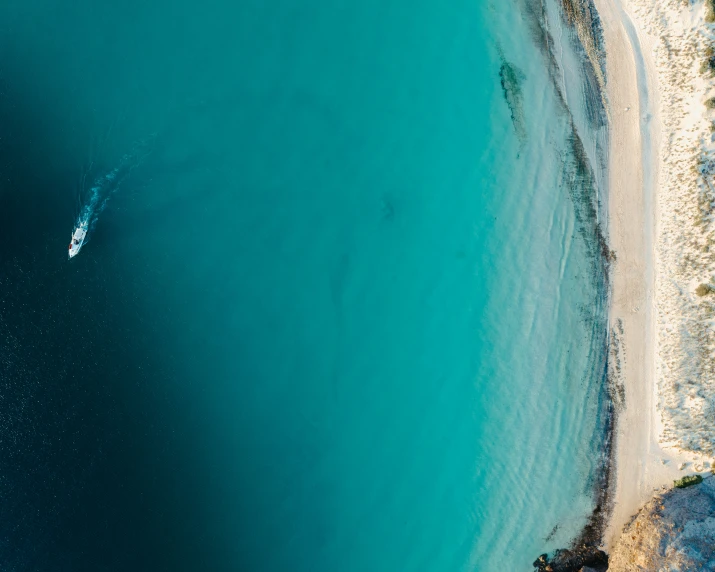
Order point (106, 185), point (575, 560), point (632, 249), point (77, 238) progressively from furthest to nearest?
point (106, 185)
point (77, 238)
point (575, 560)
point (632, 249)

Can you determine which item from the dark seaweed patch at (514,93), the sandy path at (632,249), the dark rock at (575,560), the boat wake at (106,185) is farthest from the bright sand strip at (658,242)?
the boat wake at (106,185)

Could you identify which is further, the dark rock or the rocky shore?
the dark rock

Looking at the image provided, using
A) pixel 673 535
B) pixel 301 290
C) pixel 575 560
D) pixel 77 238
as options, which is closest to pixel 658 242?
pixel 673 535

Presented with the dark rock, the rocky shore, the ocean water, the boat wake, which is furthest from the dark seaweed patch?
the dark rock

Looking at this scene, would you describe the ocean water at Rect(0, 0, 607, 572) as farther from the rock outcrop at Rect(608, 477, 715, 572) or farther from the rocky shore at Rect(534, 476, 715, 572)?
the rock outcrop at Rect(608, 477, 715, 572)

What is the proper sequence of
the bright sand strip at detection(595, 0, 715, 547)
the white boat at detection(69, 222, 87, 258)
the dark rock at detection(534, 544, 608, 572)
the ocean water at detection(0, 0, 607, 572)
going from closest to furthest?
1. the bright sand strip at detection(595, 0, 715, 547)
2. the dark rock at detection(534, 544, 608, 572)
3. the ocean water at detection(0, 0, 607, 572)
4. the white boat at detection(69, 222, 87, 258)

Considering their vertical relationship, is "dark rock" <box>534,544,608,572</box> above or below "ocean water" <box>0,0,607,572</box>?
below

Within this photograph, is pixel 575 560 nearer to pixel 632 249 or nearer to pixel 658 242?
pixel 632 249
